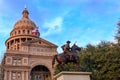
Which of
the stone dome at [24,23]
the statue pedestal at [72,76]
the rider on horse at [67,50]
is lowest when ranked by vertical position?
the statue pedestal at [72,76]

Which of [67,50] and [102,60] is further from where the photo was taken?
[102,60]

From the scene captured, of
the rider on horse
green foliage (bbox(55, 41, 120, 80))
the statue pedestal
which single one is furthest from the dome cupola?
the statue pedestal

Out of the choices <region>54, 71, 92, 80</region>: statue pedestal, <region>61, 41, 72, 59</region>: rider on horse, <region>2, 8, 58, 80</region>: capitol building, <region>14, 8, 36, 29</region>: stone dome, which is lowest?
<region>54, 71, 92, 80</region>: statue pedestal

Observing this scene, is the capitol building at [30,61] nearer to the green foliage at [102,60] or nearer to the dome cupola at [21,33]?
the dome cupola at [21,33]

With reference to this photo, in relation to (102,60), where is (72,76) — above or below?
below

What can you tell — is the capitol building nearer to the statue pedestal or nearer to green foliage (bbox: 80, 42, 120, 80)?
green foliage (bbox: 80, 42, 120, 80)

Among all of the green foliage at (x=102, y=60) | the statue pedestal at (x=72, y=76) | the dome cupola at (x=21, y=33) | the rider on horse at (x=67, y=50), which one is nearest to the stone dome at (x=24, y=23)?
the dome cupola at (x=21, y=33)

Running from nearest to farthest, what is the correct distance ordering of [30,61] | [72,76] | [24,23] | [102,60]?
[72,76]
[102,60]
[30,61]
[24,23]

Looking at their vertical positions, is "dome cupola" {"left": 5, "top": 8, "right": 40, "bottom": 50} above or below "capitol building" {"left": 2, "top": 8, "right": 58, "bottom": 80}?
above

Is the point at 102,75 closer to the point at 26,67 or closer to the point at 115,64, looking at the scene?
the point at 115,64

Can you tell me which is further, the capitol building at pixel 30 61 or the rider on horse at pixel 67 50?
the capitol building at pixel 30 61

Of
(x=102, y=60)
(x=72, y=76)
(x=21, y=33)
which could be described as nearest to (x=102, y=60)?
(x=102, y=60)

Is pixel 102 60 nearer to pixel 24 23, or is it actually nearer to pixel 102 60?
pixel 102 60

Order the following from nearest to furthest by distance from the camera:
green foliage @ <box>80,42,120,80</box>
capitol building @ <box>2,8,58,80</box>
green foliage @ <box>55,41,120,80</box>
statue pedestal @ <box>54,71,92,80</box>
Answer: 1. statue pedestal @ <box>54,71,92,80</box>
2. green foliage @ <box>55,41,120,80</box>
3. green foliage @ <box>80,42,120,80</box>
4. capitol building @ <box>2,8,58,80</box>
